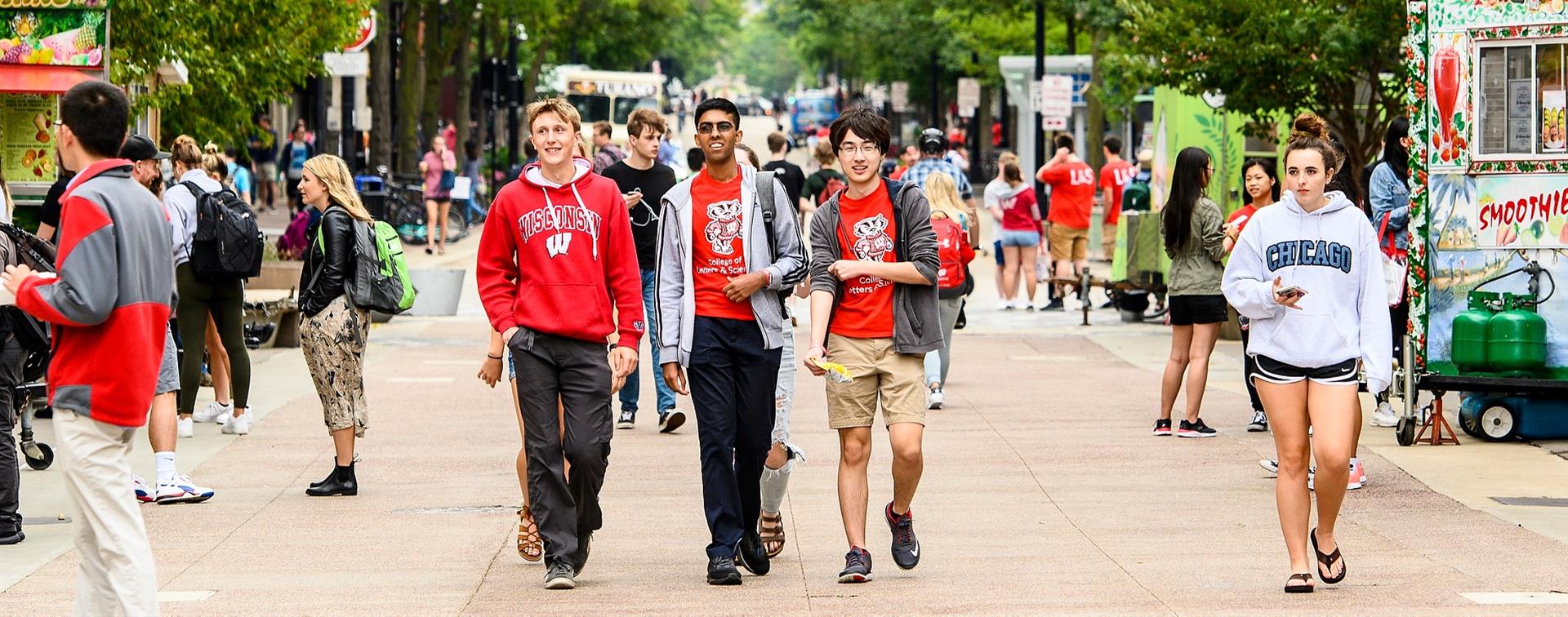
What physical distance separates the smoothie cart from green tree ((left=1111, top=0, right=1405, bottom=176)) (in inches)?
206

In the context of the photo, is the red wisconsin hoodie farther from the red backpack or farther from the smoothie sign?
the smoothie sign

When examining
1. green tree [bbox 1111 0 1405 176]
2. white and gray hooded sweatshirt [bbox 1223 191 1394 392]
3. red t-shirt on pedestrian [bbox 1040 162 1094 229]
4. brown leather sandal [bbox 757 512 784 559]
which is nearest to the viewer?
white and gray hooded sweatshirt [bbox 1223 191 1394 392]

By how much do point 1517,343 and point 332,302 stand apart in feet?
19.8

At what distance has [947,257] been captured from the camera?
11.2 m

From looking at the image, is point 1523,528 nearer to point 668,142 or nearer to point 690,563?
point 690,563

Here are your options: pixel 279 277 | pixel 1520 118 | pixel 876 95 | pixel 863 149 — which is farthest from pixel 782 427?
pixel 876 95

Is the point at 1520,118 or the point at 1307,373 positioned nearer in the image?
the point at 1307,373

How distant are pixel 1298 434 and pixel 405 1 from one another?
3103 centimetres

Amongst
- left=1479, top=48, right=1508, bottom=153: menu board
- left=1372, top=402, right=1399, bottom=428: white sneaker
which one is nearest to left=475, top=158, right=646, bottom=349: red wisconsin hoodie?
left=1479, top=48, right=1508, bottom=153: menu board

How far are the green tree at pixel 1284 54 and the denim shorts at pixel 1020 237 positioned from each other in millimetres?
2652

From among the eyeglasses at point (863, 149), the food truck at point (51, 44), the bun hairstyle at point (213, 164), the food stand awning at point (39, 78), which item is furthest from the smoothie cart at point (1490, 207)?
the food stand awning at point (39, 78)

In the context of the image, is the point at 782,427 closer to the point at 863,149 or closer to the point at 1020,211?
the point at 863,149

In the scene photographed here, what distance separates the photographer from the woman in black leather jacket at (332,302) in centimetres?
929

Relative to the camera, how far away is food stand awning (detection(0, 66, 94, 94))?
1308cm
